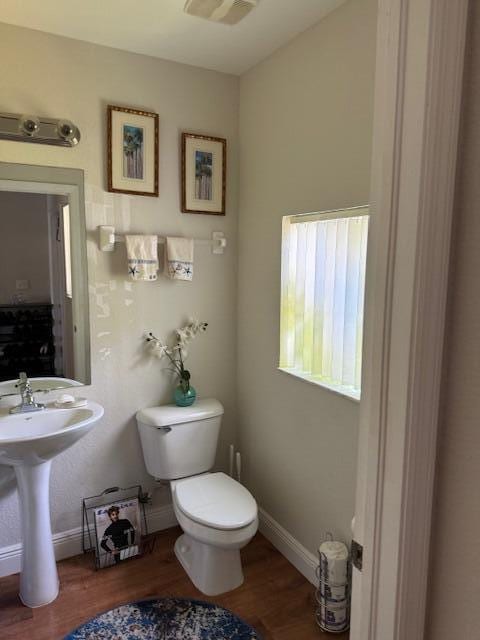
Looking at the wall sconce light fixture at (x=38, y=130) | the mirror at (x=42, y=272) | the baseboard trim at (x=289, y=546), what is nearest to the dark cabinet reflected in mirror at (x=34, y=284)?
the mirror at (x=42, y=272)

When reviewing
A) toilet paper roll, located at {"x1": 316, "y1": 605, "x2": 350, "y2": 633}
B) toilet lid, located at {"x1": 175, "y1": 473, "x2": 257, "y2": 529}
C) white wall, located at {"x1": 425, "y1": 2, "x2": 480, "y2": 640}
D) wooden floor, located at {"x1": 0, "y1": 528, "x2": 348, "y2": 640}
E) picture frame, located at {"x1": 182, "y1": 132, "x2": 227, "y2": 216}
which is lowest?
wooden floor, located at {"x1": 0, "y1": 528, "x2": 348, "y2": 640}

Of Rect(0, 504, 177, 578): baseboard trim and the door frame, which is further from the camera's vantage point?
Rect(0, 504, 177, 578): baseboard trim

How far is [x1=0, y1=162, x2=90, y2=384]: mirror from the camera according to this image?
2.10 meters

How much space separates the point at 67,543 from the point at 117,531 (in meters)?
0.27

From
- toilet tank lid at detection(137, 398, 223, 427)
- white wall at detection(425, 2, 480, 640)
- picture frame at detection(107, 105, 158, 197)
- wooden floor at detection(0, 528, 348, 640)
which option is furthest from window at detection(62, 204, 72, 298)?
white wall at detection(425, 2, 480, 640)

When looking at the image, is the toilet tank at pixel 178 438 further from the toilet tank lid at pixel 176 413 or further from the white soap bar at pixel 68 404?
the white soap bar at pixel 68 404

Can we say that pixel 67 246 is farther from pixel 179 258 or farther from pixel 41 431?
pixel 41 431

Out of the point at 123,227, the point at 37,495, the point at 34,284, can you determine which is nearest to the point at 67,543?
the point at 37,495

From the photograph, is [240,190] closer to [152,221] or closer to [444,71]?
[152,221]

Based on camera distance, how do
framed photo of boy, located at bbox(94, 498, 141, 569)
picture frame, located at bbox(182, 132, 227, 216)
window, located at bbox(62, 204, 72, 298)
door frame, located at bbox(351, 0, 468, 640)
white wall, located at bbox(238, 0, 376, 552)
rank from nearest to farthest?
door frame, located at bbox(351, 0, 468, 640) → white wall, located at bbox(238, 0, 376, 552) → window, located at bbox(62, 204, 72, 298) → framed photo of boy, located at bbox(94, 498, 141, 569) → picture frame, located at bbox(182, 132, 227, 216)

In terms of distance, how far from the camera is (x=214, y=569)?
212 cm

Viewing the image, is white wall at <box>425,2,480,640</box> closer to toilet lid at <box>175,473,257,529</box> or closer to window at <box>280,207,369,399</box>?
window at <box>280,207,369,399</box>

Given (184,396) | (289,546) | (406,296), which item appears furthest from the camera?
(184,396)

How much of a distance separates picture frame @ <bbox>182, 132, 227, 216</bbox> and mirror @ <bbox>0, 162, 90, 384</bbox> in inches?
21.4
